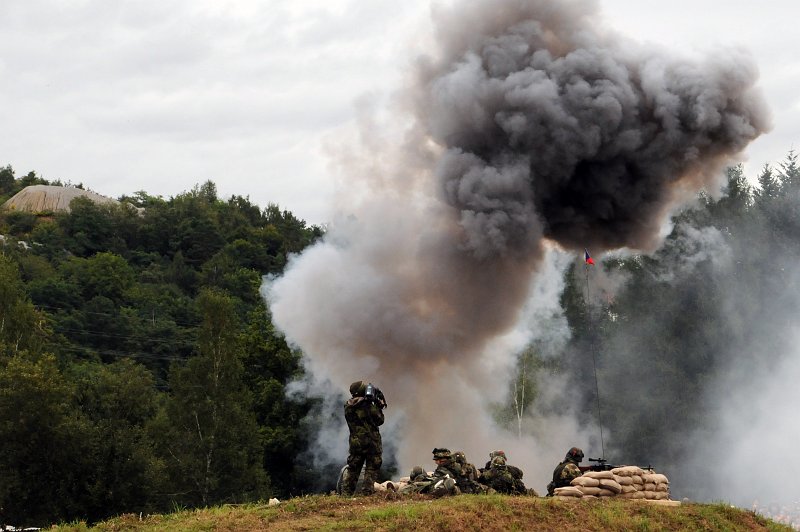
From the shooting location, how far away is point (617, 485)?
88.9ft

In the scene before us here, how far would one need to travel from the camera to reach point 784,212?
71.0 meters

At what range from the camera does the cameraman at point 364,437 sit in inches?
1042

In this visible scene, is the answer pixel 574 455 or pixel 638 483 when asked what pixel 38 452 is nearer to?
pixel 574 455

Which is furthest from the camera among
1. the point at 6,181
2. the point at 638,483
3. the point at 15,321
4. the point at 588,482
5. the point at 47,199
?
the point at 6,181

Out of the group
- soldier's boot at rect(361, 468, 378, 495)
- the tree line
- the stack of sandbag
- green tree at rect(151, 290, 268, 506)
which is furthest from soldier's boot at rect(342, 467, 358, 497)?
green tree at rect(151, 290, 268, 506)

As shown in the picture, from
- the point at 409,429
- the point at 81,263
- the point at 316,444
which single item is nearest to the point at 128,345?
the point at 81,263

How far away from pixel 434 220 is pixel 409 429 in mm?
10817

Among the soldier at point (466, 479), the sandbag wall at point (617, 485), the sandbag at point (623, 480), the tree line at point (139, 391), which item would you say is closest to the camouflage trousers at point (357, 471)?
the soldier at point (466, 479)

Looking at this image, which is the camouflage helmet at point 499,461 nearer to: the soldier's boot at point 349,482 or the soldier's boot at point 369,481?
the soldier's boot at point 369,481

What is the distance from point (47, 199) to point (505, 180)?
11884cm

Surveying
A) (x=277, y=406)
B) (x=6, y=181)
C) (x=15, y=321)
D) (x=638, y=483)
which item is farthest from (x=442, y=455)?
(x=6, y=181)

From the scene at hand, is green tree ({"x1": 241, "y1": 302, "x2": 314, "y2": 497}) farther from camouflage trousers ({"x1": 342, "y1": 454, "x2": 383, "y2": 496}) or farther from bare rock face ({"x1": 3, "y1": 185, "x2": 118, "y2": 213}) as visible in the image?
bare rock face ({"x1": 3, "y1": 185, "x2": 118, "y2": 213})

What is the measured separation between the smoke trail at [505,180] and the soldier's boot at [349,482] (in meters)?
10.4

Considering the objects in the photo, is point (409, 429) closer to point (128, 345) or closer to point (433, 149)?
point (433, 149)
